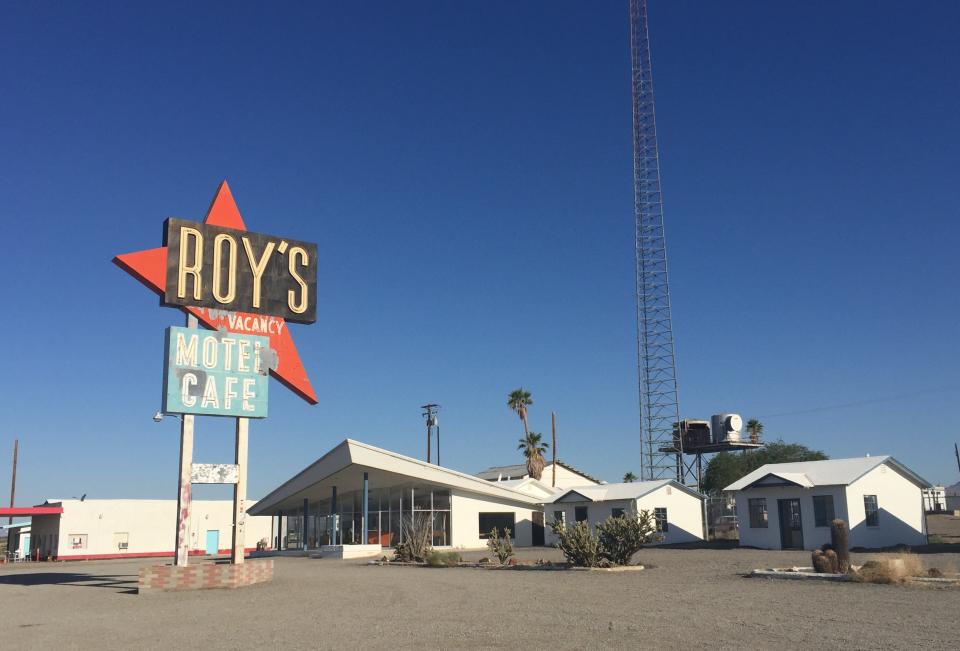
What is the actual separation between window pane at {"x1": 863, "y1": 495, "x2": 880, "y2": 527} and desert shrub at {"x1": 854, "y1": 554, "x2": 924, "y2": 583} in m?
15.0

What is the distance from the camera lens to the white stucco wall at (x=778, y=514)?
1313 inches

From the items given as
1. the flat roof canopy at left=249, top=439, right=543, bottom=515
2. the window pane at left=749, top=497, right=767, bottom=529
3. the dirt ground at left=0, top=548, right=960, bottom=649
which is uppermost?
the flat roof canopy at left=249, top=439, right=543, bottom=515

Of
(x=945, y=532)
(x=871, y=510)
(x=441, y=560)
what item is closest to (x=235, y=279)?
(x=441, y=560)

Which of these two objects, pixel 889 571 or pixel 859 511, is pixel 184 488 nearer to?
pixel 889 571

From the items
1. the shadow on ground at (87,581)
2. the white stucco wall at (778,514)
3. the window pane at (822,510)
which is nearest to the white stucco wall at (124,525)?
the shadow on ground at (87,581)

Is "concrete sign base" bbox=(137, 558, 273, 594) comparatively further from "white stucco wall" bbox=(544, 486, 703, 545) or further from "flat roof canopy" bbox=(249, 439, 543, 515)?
"white stucco wall" bbox=(544, 486, 703, 545)

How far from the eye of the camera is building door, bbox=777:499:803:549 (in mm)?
34531

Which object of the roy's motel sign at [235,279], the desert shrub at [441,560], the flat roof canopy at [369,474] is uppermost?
the roy's motel sign at [235,279]

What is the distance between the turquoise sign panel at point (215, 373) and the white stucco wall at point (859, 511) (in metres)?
22.7

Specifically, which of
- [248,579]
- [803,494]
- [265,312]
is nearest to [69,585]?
[248,579]

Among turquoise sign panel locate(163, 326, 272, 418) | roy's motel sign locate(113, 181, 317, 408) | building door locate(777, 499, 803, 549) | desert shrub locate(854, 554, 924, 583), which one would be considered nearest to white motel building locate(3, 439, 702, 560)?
building door locate(777, 499, 803, 549)

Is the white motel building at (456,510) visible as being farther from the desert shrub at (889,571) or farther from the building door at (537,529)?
the desert shrub at (889,571)

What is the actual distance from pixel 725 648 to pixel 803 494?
25686 mm

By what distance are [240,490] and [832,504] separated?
77.1ft
